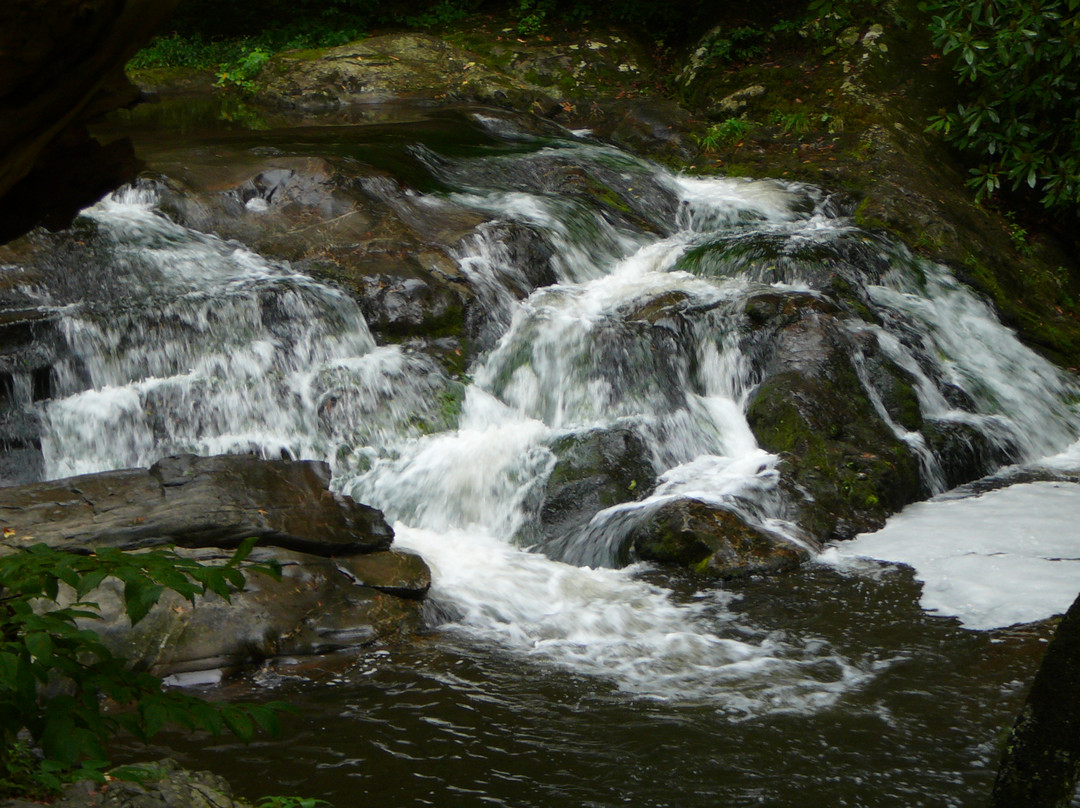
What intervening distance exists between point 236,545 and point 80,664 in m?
3.44

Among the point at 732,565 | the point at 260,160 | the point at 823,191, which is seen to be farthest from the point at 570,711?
the point at 823,191

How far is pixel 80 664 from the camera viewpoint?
6.84 ft

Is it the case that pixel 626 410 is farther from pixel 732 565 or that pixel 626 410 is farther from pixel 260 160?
pixel 260 160

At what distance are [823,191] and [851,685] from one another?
26.0 feet

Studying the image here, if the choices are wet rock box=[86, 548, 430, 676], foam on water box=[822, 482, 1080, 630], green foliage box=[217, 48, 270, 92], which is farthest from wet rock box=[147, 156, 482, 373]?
green foliage box=[217, 48, 270, 92]

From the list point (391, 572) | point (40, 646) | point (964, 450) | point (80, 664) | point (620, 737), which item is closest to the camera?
point (40, 646)

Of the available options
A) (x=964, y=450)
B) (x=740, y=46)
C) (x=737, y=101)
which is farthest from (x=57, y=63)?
(x=740, y=46)

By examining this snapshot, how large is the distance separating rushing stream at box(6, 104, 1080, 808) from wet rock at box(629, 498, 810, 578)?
150mm

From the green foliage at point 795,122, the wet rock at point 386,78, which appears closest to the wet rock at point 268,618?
the green foliage at point 795,122

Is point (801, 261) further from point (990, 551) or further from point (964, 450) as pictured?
point (990, 551)

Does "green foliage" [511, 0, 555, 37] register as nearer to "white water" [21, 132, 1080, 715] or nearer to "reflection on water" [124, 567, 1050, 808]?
"white water" [21, 132, 1080, 715]

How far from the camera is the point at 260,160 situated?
32.1 feet

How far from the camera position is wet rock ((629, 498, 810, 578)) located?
6.12 meters

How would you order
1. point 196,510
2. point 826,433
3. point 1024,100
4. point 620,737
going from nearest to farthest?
1. point 620,737
2. point 196,510
3. point 826,433
4. point 1024,100
